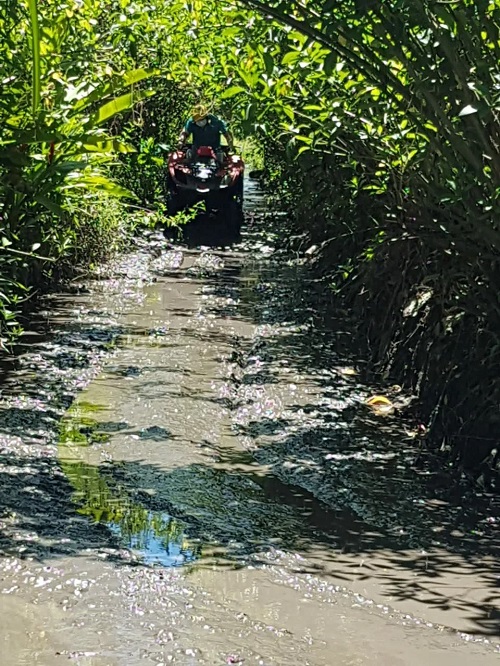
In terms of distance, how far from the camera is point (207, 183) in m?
15.5

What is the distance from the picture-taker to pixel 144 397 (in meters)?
7.06

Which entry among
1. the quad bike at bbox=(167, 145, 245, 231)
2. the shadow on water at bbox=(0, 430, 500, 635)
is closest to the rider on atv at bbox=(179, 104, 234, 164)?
the quad bike at bbox=(167, 145, 245, 231)

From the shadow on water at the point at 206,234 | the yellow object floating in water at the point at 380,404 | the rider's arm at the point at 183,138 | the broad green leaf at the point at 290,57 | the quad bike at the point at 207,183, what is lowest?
the yellow object floating in water at the point at 380,404

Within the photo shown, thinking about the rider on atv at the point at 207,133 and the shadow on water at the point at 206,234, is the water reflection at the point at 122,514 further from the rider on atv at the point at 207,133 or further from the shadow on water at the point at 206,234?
the rider on atv at the point at 207,133

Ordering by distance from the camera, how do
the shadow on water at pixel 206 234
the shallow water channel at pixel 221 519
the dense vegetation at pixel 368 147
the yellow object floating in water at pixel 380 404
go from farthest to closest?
the shadow on water at pixel 206 234 < the yellow object floating in water at pixel 380 404 < the dense vegetation at pixel 368 147 < the shallow water channel at pixel 221 519

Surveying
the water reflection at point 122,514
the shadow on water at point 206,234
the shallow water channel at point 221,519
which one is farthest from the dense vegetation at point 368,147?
the shadow on water at point 206,234

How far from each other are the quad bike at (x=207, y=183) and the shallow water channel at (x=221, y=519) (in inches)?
273

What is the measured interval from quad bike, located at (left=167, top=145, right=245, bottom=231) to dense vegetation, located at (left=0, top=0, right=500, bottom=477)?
13.9 feet

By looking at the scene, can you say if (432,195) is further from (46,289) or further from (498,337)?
(46,289)

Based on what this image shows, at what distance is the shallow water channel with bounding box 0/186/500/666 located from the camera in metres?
3.84

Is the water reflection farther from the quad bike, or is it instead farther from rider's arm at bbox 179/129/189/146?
rider's arm at bbox 179/129/189/146

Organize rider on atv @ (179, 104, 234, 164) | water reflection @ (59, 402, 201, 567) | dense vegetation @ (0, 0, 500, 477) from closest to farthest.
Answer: water reflection @ (59, 402, 201, 567)
dense vegetation @ (0, 0, 500, 477)
rider on atv @ (179, 104, 234, 164)

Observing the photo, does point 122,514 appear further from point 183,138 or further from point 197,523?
point 183,138

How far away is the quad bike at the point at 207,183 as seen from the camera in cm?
1549
